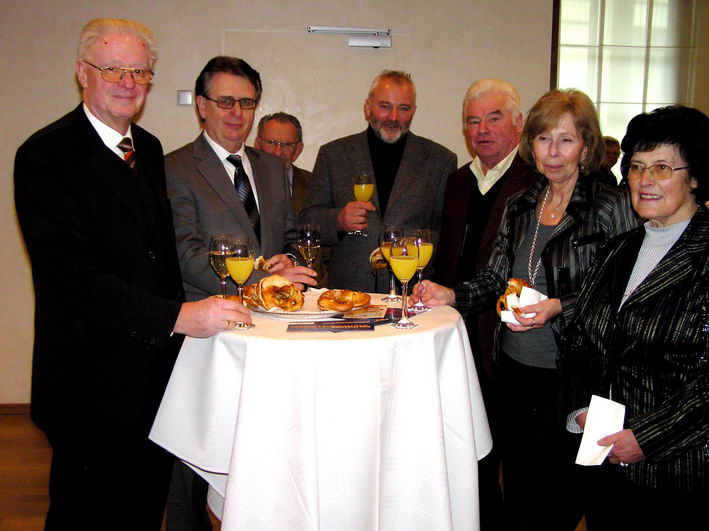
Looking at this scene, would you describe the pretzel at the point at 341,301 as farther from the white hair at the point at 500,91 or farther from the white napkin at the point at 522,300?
the white hair at the point at 500,91

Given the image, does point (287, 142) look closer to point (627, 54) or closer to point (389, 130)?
point (389, 130)

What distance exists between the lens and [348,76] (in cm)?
480

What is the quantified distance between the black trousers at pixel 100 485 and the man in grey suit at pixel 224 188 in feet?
2.27

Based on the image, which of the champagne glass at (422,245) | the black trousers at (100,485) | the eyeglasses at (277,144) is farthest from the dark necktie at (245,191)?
the eyeglasses at (277,144)

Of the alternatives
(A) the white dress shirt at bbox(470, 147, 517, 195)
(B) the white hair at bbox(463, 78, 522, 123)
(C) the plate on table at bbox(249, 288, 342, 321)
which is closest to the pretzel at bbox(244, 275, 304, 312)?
(C) the plate on table at bbox(249, 288, 342, 321)

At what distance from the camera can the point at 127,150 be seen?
2.13 metres

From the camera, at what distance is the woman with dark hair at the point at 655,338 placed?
1.65 m

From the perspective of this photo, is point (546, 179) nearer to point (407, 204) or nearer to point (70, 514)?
point (407, 204)

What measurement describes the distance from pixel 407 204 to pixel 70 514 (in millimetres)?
2190

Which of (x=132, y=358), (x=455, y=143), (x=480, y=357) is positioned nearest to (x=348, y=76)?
(x=455, y=143)

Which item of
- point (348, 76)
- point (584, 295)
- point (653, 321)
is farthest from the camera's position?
point (348, 76)

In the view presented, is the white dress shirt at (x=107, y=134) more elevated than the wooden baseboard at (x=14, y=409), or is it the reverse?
the white dress shirt at (x=107, y=134)

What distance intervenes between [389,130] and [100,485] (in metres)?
2.35

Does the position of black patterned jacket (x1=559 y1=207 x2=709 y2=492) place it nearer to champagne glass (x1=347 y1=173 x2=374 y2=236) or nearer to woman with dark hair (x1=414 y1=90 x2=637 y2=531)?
woman with dark hair (x1=414 y1=90 x2=637 y2=531)
